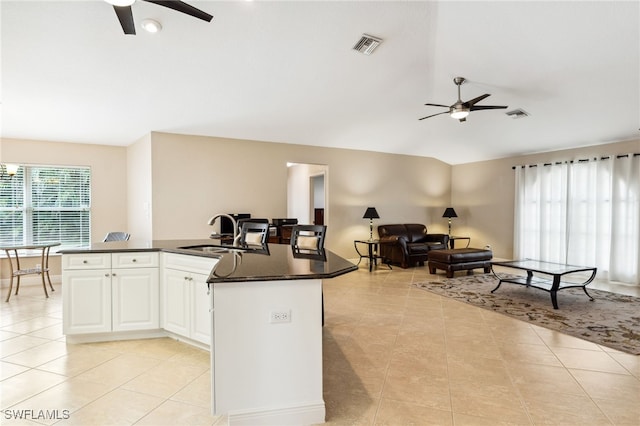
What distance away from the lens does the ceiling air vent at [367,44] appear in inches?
139

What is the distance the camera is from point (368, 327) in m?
3.64

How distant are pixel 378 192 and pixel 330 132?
221cm

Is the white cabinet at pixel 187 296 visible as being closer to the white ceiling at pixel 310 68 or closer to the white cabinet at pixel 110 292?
the white cabinet at pixel 110 292

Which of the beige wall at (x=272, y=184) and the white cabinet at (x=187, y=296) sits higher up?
the beige wall at (x=272, y=184)

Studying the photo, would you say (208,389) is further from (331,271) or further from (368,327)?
(368,327)

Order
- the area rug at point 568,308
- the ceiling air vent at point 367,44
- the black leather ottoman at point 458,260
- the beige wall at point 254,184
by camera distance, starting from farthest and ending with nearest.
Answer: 1. the black leather ottoman at point 458,260
2. the beige wall at point 254,184
3. the ceiling air vent at point 367,44
4. the area rug at point 568,308

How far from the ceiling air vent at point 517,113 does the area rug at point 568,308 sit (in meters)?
2.74

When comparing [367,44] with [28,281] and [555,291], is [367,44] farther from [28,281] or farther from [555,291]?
[28,281]

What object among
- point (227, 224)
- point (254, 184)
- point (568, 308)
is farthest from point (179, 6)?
point (568, 308)

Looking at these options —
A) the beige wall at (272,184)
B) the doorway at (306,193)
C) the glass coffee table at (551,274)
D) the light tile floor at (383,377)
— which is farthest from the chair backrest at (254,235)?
the doorway at (306,193)

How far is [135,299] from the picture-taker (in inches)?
127

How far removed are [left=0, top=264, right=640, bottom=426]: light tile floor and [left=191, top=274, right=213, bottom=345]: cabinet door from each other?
0.60 ft

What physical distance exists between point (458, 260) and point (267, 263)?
488 centimetres

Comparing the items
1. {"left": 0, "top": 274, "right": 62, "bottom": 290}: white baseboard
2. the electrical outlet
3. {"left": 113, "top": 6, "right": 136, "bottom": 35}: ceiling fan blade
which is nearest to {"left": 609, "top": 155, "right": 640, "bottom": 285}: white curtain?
the electrical outlet
